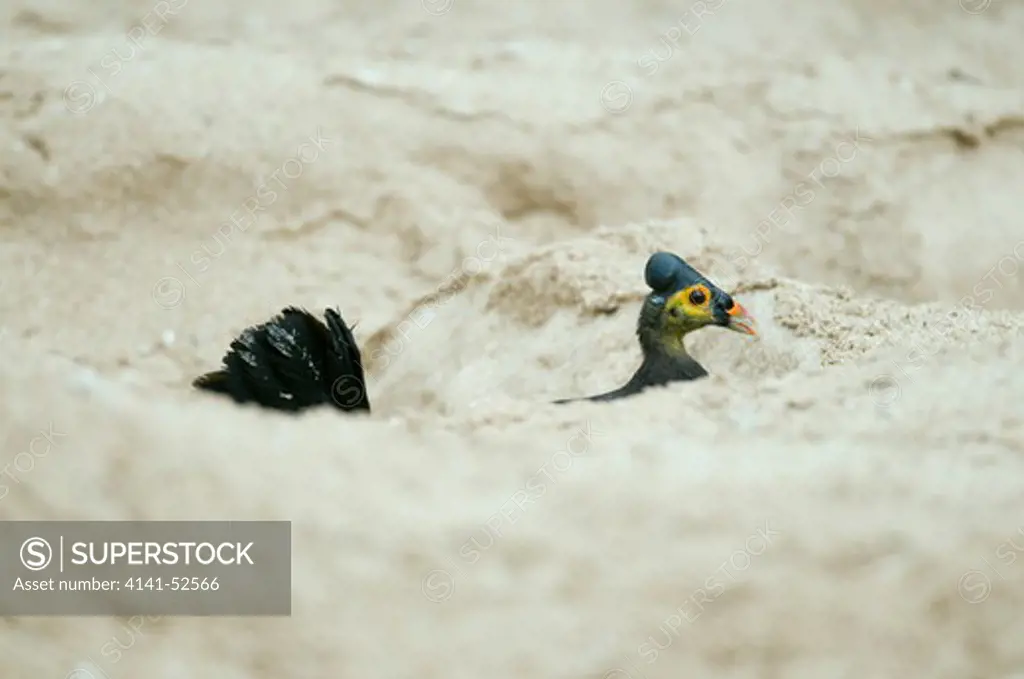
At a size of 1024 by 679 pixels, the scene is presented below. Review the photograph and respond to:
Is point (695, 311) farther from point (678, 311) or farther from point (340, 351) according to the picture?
point (340, 351)

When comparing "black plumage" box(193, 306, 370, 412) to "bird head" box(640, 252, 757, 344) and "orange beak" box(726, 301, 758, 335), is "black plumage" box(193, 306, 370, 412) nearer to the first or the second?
"bird head" box(640, 252, 757, 344)

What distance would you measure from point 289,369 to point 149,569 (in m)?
1.58

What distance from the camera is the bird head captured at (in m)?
4.07

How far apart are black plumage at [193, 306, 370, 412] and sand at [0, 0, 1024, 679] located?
533mm

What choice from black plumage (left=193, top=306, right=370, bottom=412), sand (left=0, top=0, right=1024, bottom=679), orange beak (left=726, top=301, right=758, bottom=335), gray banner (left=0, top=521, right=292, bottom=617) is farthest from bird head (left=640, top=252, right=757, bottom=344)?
gray banner (left=0, top=521, right=292, bottom=617)

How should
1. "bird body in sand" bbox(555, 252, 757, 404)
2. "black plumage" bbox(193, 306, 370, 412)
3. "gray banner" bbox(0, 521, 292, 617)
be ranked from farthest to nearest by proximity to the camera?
"bird body in sand" bbox(555, 252, 757, 404)
"black plumage" bbox(193, 306, 370, 412)
"gray banner" bbox(0, 521, 292, 617)

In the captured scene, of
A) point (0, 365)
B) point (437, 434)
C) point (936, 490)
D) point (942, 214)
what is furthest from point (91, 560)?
point (942, 214)

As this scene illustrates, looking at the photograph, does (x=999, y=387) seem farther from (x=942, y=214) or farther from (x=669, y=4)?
(x=669, y=4)

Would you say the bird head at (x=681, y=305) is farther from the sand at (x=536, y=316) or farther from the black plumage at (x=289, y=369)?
the black plumage at (x=289, y=369)

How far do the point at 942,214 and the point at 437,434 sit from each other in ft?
13.6

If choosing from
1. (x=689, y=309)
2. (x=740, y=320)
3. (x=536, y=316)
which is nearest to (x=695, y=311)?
(x=689, y=309)

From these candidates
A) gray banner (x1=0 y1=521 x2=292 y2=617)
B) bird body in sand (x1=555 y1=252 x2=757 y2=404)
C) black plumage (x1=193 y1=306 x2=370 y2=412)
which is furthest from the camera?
bird body in sand (x1=555 y1=252 x2=757 y2=404)

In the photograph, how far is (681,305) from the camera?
4062mm

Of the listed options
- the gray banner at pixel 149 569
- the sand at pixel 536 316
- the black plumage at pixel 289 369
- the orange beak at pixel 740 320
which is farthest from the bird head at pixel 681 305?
the gray banner at pixel 149 569
